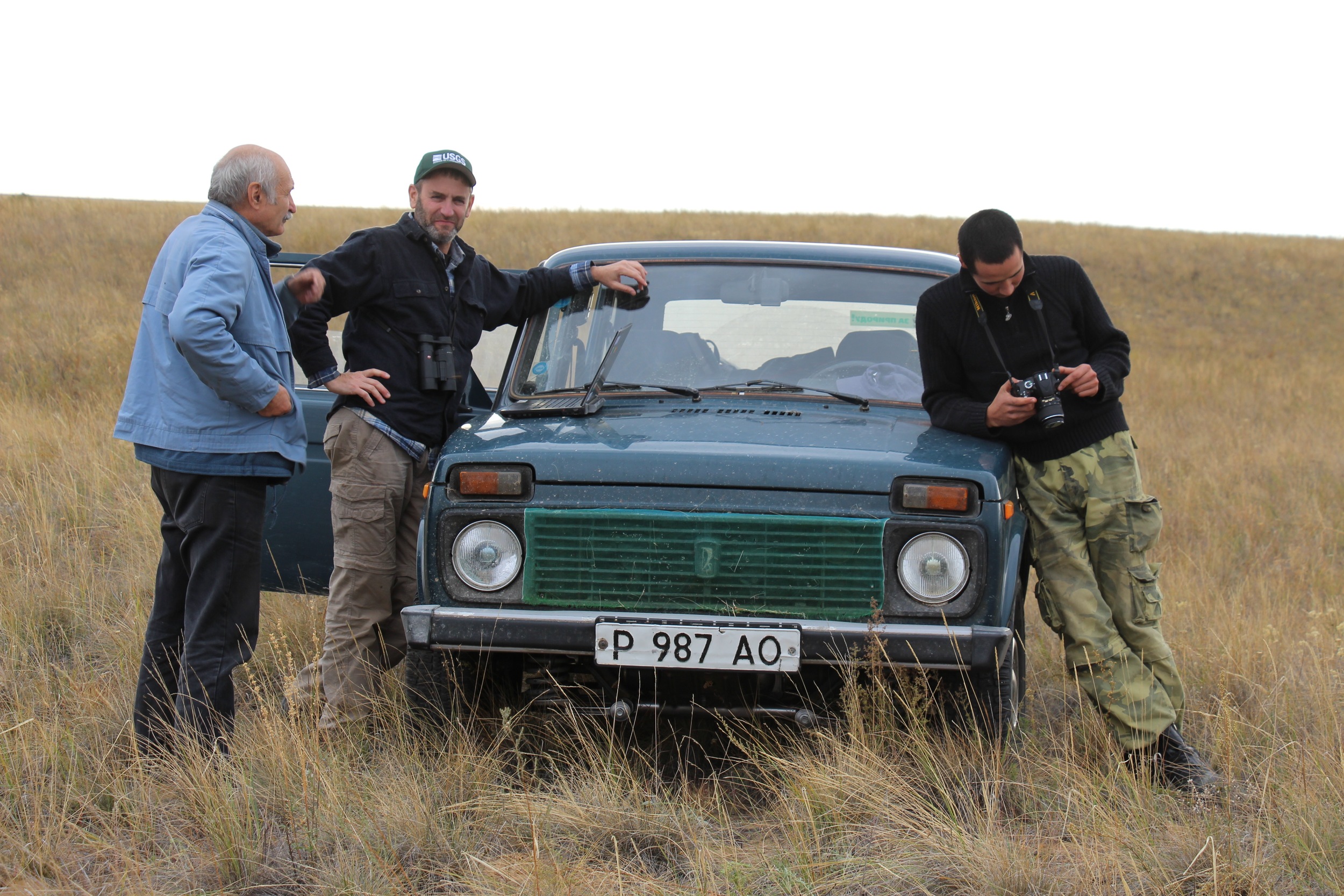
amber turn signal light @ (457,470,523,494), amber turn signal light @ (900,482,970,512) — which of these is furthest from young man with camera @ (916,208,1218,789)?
amber turn signal light @ (457,470,523,494)

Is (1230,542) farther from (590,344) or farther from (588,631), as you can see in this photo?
(588,631)

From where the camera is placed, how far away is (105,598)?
518cm

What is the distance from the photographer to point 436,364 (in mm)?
3854

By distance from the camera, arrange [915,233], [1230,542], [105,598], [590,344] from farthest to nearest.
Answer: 1. [915,233]
2. [1230,542]
3. [105,598]
4. [590,344]

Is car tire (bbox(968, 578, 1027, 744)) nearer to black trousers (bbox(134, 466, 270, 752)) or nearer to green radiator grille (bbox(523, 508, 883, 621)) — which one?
green radiator grille (bbox(523, 508, 883, 621))

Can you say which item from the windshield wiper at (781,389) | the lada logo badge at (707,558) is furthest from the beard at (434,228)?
the lada logo badge at (707,558)

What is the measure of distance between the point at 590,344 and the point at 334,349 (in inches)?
80.0

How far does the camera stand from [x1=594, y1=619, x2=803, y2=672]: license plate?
9.72 ft

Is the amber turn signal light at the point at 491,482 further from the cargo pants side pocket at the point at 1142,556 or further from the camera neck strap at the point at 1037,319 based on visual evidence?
the cargo pants side pocket at the point at 1142,556

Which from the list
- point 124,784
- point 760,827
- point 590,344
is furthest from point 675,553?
point 124,784

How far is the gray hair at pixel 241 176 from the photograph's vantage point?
10.9 feet

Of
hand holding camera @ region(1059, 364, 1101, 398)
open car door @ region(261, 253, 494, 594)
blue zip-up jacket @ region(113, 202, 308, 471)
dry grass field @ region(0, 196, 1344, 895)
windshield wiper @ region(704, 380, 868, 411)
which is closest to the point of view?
dry grass field @ region(0, 196, 1344, 895)

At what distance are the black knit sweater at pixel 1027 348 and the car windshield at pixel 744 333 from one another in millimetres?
273

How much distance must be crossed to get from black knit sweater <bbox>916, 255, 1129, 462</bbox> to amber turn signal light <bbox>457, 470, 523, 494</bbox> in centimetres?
134
